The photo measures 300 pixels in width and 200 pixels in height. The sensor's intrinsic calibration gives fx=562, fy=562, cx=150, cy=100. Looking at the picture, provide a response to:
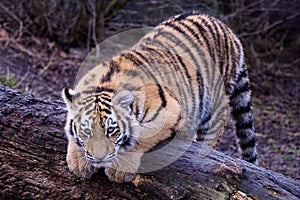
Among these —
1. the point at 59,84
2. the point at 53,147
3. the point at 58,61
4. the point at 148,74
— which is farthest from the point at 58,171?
the point at 58,61

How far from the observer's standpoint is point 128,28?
982cm

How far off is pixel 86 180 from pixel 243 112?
1.78 m

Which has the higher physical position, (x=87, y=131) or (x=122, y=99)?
(x=122, y=99)

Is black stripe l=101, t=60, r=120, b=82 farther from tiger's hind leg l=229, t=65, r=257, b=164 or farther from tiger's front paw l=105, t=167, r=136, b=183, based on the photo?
tiger's hind leg l=229, t=65, r=257, b=164

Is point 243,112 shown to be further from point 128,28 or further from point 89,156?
point 128,28

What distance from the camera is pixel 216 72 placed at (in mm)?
4285

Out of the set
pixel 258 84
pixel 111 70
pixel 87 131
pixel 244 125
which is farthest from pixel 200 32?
pixel 258 84

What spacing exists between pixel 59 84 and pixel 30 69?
A: 524 mm

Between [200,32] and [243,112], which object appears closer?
[200,32]

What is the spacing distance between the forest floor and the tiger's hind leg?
123cm

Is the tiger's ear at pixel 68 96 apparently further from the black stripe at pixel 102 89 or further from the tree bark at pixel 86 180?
the tree bark at pixel 86 180

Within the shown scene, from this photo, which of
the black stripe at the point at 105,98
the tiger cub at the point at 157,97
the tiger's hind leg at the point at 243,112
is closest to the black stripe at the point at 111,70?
the tiger cub at the point at 157,97

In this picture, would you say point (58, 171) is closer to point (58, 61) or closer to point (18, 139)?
point (18, 139)

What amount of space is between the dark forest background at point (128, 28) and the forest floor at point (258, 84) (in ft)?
0.05
